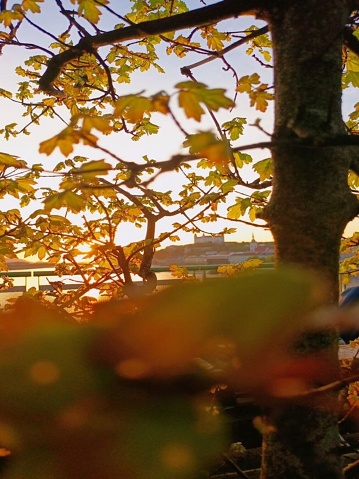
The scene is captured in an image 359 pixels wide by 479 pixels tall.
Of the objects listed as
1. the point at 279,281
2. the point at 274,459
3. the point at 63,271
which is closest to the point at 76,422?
the point at 279,281

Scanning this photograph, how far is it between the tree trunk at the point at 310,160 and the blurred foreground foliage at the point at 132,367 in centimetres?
72

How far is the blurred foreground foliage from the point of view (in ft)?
1.32

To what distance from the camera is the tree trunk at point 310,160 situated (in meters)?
1.14

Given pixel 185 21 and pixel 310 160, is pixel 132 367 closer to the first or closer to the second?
pixel 310 160

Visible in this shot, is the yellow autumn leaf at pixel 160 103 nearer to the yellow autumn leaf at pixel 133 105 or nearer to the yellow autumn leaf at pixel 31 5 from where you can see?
the yellow autumn leaf at pixel 133 105

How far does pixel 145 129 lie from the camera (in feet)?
13.7

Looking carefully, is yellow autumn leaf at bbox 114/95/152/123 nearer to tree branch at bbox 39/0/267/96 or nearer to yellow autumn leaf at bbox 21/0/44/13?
tree branch at bbox 39/0/267/96

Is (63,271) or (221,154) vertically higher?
(221,154)

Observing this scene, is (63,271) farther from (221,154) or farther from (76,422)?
(76,422)

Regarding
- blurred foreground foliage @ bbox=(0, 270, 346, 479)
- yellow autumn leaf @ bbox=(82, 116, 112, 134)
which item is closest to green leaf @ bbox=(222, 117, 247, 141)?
yellow autumn leaf @ bbox=(82, 116, 112, 134)

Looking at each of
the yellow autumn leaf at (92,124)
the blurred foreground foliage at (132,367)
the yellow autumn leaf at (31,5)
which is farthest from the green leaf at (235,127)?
the blurred foreground foliage at (132,367)

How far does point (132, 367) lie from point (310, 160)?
93 centimetres

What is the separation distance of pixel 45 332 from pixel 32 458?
149 millimetres

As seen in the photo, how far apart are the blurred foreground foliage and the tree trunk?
0.72m
